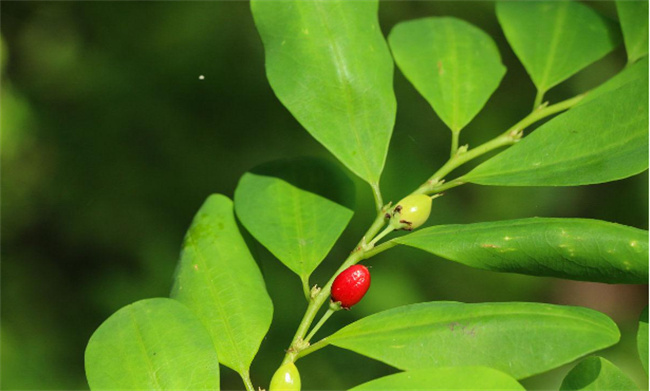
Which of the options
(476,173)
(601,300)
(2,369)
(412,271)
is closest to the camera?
(476,173)

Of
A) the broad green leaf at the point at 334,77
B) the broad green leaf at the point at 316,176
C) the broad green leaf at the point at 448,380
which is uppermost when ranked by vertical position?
the broad green leaf at the point at 334,77

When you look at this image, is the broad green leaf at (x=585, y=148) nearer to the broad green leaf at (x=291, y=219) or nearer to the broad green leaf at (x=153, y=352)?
the broad green leaf at (x=291, y=219)

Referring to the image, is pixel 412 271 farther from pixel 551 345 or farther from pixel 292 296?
pixel 551 345

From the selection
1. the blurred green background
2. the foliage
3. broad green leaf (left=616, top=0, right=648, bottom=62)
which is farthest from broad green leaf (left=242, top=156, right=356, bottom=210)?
the blurred green background

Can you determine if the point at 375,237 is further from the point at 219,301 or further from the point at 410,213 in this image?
the point at 219,301

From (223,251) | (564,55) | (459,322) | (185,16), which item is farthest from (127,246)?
(459,322)

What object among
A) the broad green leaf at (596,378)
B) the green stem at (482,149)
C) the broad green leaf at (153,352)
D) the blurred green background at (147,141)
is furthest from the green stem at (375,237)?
the blurred green background at (147,141)
